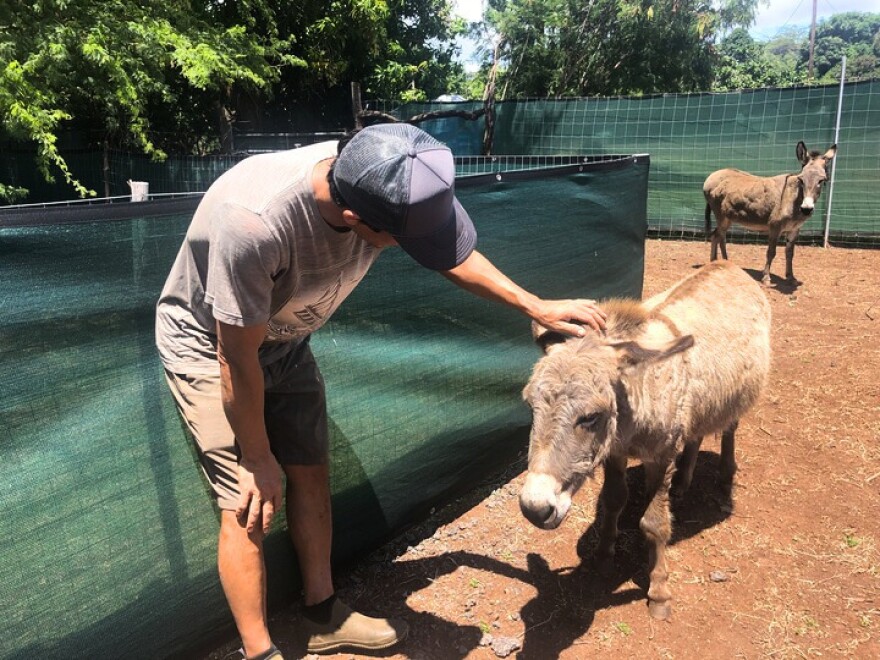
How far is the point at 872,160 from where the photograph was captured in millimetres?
10805

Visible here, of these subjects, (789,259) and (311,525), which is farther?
(789,259)

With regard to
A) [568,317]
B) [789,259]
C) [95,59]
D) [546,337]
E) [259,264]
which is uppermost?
[95,59]

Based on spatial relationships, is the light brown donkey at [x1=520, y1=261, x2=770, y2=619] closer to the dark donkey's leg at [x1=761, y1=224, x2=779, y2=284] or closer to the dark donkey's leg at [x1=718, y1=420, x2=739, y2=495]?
the dark donkey's leg at [x1=718, y1=420, x2=739, y2=495]

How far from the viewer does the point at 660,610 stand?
10.00 ft

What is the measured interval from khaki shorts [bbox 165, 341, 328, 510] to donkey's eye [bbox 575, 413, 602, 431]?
1038 mm

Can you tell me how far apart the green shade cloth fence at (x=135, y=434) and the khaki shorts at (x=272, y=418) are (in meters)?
0.26

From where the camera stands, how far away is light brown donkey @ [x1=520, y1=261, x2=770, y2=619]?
2.45 meters

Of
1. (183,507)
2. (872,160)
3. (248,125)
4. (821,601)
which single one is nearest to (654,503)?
(821,601)

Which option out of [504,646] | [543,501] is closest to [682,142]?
[504,646]

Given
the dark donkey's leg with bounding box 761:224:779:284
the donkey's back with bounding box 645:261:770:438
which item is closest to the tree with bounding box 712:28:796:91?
the dark donkey's leg with bounding box 761:224:779:284

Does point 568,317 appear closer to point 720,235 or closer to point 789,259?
point 789,259

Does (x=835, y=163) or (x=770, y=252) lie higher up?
(x=835, y=163)

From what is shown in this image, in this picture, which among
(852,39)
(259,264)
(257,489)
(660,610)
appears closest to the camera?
(259,264)

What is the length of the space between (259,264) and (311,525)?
145cm
